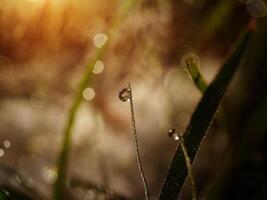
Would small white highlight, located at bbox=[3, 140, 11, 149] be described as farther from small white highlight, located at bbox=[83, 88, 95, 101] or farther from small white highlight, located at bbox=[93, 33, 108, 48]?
small white highlight, located at bbox=[93, 33, 108, 48]

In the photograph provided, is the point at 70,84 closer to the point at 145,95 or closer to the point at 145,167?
the point at 145,95

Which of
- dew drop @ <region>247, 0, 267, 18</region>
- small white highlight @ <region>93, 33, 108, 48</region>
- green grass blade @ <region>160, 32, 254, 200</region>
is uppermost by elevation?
dew drop @ <region>247, 0, 267, 18</region>

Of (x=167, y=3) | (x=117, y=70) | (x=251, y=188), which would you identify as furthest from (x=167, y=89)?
(x=251, y=188)

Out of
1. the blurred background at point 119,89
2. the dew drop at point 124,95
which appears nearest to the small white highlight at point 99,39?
the blurred background at point 119,89

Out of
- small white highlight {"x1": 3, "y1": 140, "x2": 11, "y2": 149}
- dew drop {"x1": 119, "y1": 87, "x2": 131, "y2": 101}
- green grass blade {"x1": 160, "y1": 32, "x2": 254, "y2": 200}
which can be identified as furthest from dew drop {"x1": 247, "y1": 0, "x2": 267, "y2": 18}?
small white highlight {"x1": 3, "y1": 140, "x2": 11, "y2": 149}

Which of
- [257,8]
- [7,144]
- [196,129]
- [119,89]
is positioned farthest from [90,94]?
[196,129]

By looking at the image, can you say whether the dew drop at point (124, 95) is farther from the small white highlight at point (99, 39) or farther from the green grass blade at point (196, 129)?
the small white highlight at point (99, 39)

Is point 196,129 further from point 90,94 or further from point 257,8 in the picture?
point 90,94
